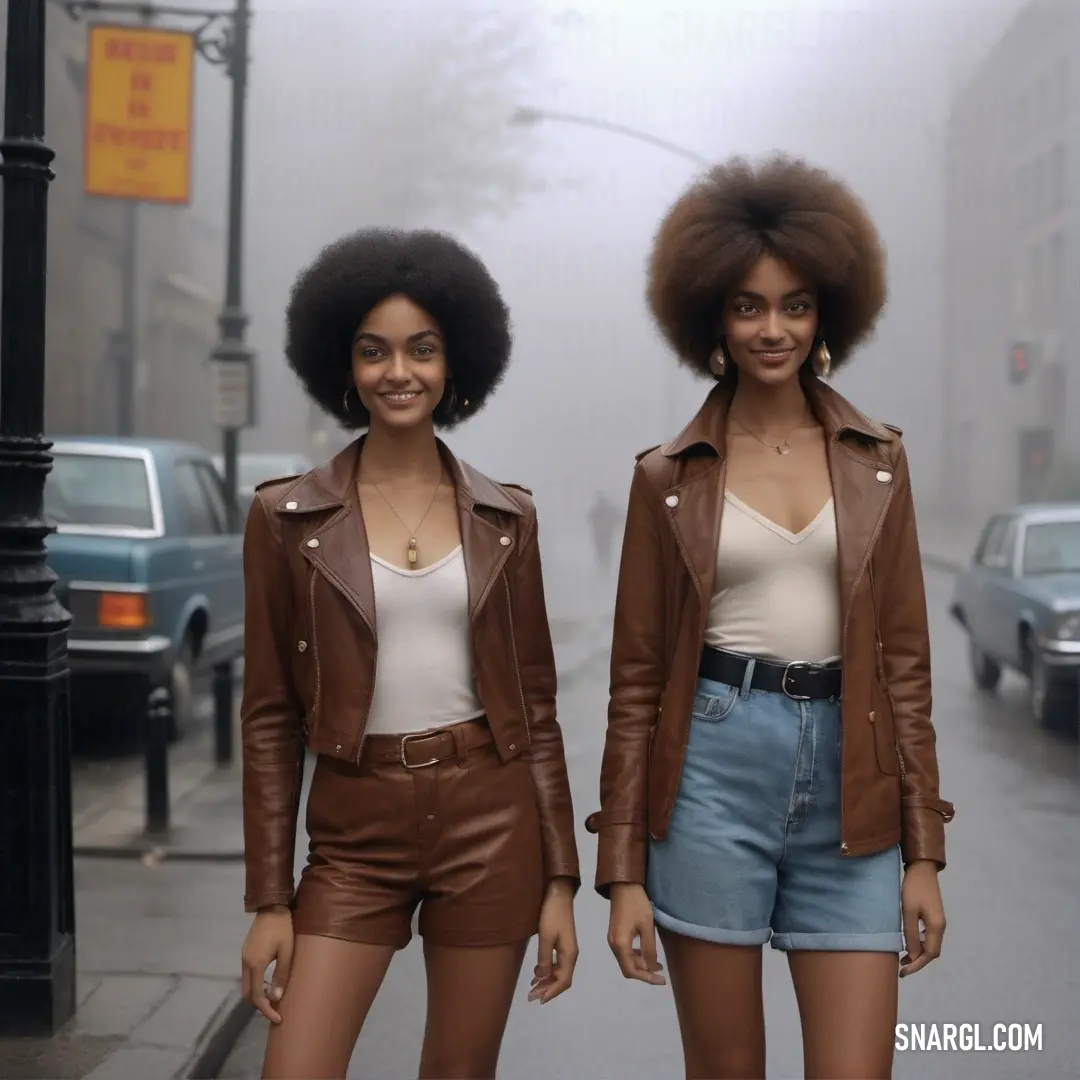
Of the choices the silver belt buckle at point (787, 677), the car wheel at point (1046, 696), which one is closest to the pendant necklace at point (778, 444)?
the silver belt buckle at point (787, 677)

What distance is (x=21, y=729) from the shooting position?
11.3 feet

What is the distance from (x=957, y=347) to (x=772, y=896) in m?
3.32

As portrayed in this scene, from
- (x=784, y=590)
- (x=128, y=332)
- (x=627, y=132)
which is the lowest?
(x=784, y=590)

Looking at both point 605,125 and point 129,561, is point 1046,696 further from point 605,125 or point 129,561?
point 129,561

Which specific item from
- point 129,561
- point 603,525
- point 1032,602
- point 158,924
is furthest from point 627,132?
point 158,924

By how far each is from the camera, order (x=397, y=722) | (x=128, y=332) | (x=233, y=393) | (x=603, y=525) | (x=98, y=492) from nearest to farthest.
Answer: (x=397, y=722) → (x=603, y=525) → (x=128, y=332) → (x=233, y=393) → (x=98, y=492)

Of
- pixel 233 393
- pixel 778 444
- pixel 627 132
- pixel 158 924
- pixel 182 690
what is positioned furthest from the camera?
pixel 182 690

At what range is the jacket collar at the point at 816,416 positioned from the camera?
220cm

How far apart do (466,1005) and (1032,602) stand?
3551 mm

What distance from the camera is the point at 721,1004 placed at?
214 cm

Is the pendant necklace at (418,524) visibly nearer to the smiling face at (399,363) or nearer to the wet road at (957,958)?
the smiling face at (399,363)

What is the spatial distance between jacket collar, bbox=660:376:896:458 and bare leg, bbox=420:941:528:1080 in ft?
2.73

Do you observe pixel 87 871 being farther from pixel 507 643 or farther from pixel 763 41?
pixel 763 41

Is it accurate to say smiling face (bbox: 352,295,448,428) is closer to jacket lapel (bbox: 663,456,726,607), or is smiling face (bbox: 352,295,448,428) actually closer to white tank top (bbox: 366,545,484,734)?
white tank top (bbox: 366,545,484,734)
